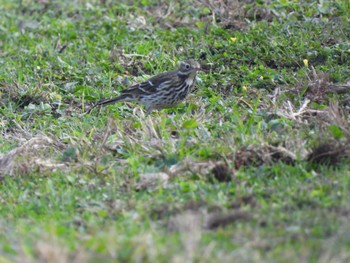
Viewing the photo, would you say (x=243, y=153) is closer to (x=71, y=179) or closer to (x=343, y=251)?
(x=71, y=179)

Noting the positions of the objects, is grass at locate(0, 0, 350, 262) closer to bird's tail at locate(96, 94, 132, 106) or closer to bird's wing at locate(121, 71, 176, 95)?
bird's tail at locate(96, 94, 132, 106)

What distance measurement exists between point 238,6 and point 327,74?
350 centimetres

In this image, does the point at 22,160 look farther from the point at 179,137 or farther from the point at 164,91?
the point at 164,91

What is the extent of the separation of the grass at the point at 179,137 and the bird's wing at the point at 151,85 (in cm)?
A: 26

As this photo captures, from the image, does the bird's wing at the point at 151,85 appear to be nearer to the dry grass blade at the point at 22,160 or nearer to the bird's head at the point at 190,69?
the bird's head at the point at 190,69

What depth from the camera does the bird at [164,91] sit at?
10.3 meters

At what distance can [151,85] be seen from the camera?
34.2 ft

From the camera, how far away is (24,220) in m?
7.24

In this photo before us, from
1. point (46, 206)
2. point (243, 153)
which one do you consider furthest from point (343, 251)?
point (46, 206)

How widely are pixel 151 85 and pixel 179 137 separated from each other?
192 cm

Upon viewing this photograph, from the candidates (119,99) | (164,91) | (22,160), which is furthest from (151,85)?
(22,160)

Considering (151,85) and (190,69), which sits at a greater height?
(190,69)

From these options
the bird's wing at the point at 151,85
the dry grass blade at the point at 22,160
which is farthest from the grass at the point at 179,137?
the bird's wing at the point at 151,85

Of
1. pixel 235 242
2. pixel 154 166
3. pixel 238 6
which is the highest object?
pixel 235 242
